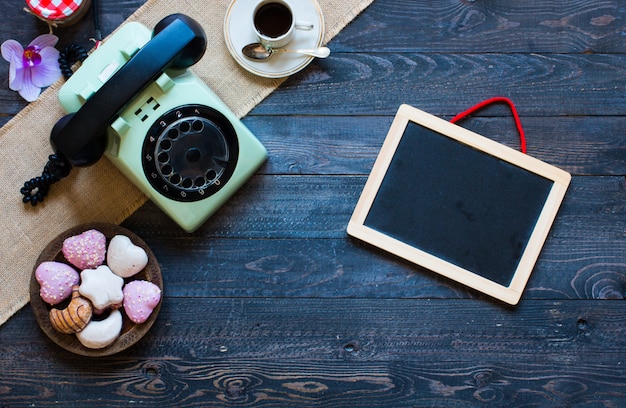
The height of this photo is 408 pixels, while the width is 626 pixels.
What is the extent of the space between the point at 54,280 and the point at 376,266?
52cm

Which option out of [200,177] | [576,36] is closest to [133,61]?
[200,177]

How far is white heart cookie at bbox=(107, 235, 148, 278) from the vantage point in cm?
96

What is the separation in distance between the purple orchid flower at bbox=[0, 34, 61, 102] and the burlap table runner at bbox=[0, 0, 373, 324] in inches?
0.7

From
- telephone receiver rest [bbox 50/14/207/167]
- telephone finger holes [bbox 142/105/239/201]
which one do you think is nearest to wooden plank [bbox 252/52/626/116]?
telephone finger holes [bbox 142/105/239/201]

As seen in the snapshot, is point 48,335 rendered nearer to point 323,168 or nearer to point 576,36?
point 323,168

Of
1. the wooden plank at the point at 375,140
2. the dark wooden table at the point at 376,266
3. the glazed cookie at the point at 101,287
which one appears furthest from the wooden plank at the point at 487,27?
the glazed cookie at the point at 101,287

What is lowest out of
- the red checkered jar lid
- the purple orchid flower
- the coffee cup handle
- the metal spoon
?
the purple orchid flower

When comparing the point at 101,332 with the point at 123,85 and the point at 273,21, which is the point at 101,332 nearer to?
the point at 123,85

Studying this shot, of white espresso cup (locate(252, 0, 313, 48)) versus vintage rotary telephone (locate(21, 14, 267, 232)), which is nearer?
vintage rotary telephone (locate(21, 14, 267, 232))

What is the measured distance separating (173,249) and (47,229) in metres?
0.22

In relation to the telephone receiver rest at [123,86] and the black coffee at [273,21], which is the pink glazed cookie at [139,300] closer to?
the telephone receiver rest at [123,86]

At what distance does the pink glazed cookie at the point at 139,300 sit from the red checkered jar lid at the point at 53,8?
447 mm

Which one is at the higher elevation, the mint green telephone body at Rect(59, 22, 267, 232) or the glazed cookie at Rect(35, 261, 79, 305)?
the mint green telephone body at Rect(59, 22, 267, 232)

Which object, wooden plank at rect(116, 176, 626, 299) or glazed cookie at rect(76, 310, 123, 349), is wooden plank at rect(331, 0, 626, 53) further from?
glazed cookie at rect(76, 310, 123, 349)
